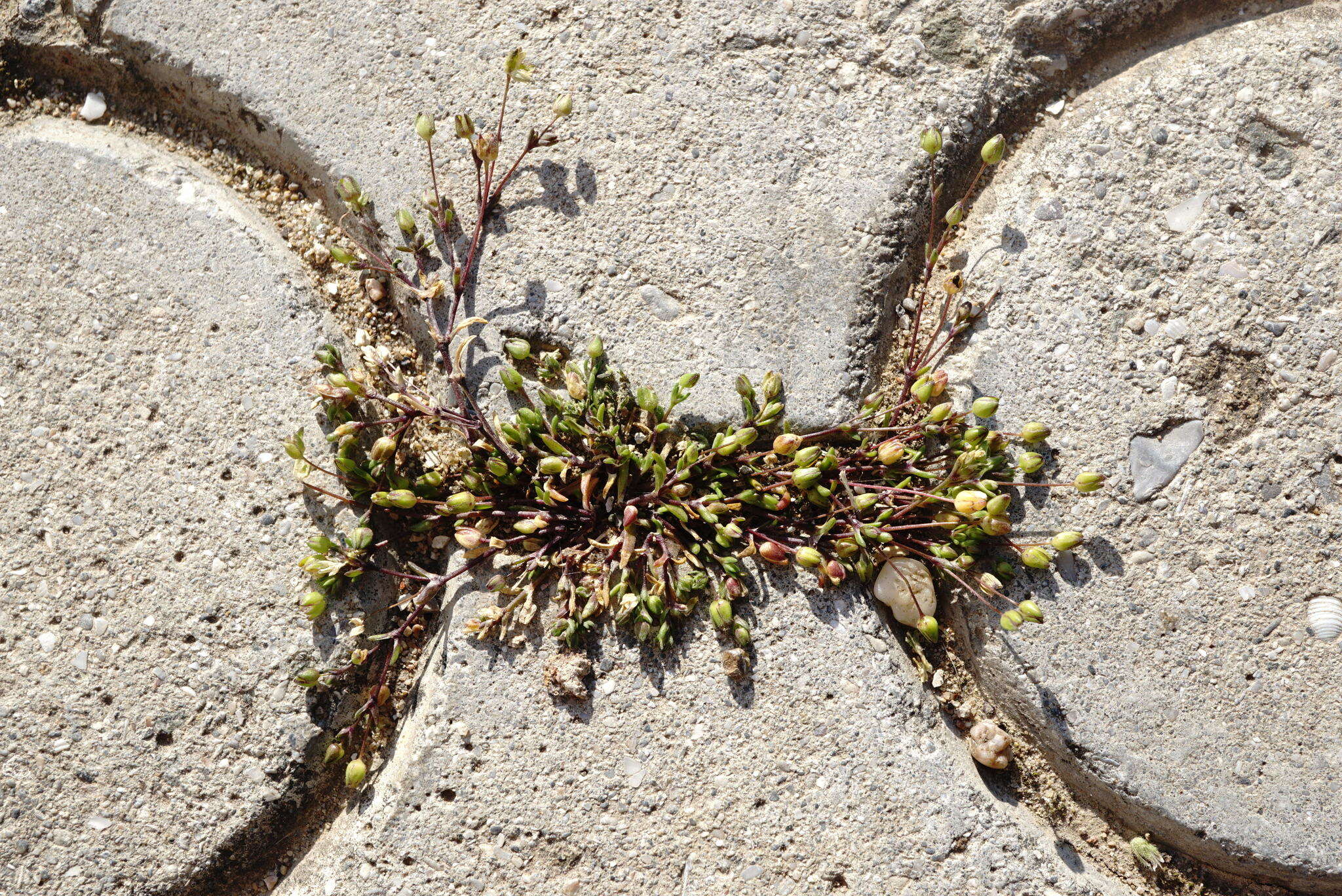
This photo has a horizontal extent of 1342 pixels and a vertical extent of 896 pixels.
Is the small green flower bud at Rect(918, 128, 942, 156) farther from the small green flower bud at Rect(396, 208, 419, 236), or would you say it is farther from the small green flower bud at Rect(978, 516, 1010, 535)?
the small green flower bud at Rect(396, 208, 419, 236)

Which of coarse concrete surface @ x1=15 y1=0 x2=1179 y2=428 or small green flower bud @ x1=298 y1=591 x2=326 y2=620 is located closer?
small green flower bud @ x1=298 y1=591 x2=326 y2=620

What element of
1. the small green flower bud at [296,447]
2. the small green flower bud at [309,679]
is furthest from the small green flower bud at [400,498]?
the small green flower bud at [309,679]

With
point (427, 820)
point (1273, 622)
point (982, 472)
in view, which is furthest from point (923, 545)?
point (427, 820)

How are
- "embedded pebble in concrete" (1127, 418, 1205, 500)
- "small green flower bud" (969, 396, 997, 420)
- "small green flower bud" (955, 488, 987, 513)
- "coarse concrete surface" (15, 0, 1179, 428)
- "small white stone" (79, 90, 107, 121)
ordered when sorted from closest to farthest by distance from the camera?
"small green flower bud" (955, 488, 987, 513) < "small green flower bud" (969, 396, 997, 420) < "embedded pebble in concrete" (1127, 418, 1205, 500) < "coarse concrete surface" (15, 0, 1179, 428) < "small white stone" (79, 90, 107, 121)

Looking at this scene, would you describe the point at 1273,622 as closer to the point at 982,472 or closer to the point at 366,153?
the point at 982,472

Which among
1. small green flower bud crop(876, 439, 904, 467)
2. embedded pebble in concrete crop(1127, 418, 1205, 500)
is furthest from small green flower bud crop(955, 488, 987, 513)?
embedded pebble in concrete crop(1127, 418, 1205, 500)

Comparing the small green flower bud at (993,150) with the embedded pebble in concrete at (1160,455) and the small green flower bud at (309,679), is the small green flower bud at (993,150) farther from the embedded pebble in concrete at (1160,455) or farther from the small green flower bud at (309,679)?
the small green flower bud at (309,679)

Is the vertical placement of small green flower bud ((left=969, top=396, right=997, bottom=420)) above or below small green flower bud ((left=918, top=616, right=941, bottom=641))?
above

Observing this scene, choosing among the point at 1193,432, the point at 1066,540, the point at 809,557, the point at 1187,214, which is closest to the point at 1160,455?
the point at 1193,432
